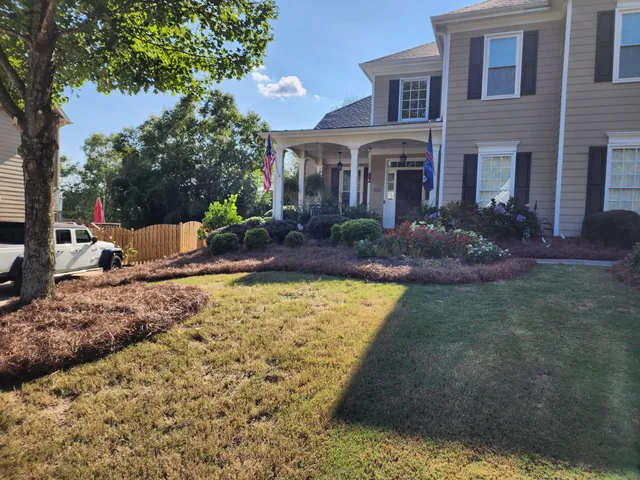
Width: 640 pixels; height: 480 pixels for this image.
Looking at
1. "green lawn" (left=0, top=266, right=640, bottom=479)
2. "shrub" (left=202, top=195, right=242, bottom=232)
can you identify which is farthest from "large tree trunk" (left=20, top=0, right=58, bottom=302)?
"shrub" (left=202, top=195, right=242, bottom=232)

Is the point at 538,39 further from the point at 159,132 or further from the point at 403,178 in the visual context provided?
the point at 159,132

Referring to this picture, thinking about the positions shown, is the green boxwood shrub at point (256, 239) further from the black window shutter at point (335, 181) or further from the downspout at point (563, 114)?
the downspout at point (563, 114)

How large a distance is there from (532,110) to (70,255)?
40.0ft

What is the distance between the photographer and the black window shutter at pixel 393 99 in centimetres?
Answer: 1432

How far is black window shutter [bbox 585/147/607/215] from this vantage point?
10.2 meters

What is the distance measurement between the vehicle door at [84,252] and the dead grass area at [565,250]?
31.1 ft

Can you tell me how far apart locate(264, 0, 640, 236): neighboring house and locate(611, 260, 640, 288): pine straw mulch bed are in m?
4.49

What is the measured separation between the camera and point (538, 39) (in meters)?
11.0

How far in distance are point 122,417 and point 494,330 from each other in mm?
3523

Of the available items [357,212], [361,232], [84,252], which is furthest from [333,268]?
[357,212]

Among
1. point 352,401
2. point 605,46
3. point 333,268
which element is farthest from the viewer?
point 605,46

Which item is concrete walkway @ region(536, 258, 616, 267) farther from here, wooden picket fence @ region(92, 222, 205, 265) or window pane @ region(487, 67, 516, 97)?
wooden picket fence @ region(92, 222, 205, 265)

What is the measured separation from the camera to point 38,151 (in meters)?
4.85

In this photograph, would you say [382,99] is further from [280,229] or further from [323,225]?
[280,229]
